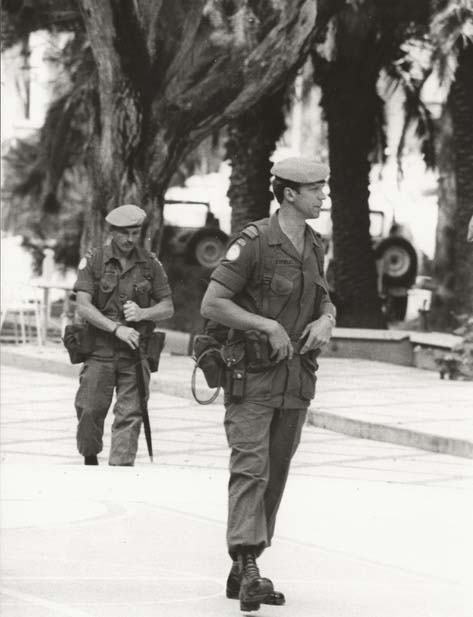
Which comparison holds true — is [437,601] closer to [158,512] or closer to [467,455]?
[158,512]

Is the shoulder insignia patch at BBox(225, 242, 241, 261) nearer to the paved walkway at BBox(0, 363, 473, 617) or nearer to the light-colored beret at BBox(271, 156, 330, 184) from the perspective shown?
the light-colored beret at BBox(271, 156, 330, 184)

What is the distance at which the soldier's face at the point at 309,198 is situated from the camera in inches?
262

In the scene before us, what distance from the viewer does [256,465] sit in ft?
21.3

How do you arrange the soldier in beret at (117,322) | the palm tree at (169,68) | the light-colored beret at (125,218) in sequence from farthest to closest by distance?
the palm tree at (169,68) < the soldier in beret at (117,322) < the light-colored beret at (125,218)

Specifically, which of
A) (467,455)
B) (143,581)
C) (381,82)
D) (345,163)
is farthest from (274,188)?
(381,82)

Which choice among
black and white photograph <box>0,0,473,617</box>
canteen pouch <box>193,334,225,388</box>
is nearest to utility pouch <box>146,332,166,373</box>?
black and white photograph <box>0,0,473,617</box>

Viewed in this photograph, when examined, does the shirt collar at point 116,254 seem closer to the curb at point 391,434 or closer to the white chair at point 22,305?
the curb at point 391,434

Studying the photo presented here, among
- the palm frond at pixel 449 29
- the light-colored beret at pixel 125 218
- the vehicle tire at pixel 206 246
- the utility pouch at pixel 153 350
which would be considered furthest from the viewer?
the vehicle tire at pixel 206 246

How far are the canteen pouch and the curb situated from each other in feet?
19.2

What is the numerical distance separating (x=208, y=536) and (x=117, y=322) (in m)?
2.49

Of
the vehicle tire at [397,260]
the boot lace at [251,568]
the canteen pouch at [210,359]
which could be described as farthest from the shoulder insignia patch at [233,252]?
the vehicle tire at [397,260]

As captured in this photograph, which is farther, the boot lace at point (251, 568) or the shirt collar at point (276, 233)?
the shirt collar at point (276, 233)

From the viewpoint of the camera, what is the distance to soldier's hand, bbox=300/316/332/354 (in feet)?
21.8

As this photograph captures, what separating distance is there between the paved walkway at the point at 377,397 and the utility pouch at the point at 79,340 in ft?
11.2
